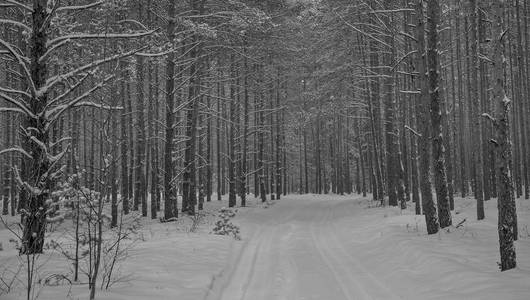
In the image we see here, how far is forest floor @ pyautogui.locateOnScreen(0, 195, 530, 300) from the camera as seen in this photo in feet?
22.3

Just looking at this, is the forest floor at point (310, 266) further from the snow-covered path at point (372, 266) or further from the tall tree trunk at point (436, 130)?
the tall tree trunk at point (436, 130)

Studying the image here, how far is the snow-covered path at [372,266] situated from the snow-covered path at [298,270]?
17 mm

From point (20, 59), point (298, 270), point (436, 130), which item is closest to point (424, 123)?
point (436, 130)

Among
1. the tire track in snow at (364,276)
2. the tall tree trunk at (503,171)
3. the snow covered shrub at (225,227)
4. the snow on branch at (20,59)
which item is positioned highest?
the snow on branch at (20,59)

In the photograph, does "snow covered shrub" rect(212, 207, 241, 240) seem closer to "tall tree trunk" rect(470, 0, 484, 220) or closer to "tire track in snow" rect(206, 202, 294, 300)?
"tire track in snow" rect(206, 202, 294, 300)

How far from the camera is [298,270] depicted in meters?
9.21

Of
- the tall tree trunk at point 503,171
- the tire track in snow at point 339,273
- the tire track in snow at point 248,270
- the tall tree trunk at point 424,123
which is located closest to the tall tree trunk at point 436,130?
the tall tree trunk at point 424,123

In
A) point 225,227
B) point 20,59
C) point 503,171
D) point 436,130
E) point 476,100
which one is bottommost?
point 225,227

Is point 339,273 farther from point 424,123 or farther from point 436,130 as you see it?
point 424,123

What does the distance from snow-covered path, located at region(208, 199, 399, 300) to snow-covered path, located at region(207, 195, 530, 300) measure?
17 mm

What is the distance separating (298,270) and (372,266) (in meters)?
1.84

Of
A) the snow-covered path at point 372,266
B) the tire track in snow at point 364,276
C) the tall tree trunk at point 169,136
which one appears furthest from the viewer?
the tall tree trunk at point 169,136

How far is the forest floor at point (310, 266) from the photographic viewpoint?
6785 millimetres

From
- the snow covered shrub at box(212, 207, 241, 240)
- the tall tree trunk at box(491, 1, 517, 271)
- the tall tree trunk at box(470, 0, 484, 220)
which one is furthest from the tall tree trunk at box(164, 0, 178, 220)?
the tall tree trunk at box(491, 1, 517, 271)
